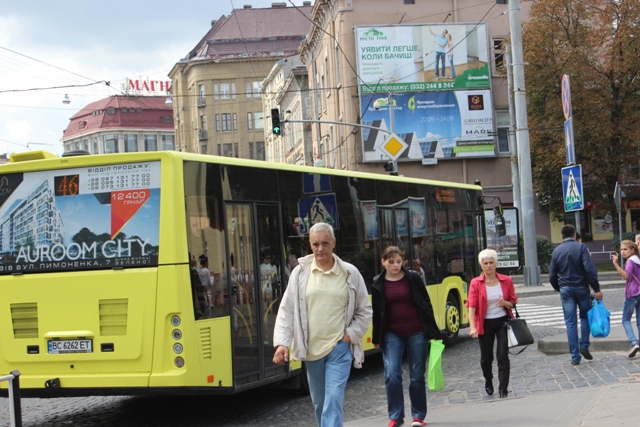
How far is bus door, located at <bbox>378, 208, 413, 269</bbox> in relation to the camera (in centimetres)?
1384

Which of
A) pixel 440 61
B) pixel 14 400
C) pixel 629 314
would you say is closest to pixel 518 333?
pixel 629 314

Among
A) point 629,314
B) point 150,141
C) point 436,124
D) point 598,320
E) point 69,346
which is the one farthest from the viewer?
point 150,141

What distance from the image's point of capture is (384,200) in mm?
13875

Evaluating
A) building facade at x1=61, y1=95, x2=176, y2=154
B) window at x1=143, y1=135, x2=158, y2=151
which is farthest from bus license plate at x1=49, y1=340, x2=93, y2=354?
window at x1=143, y1=135, x2=158, y2=151

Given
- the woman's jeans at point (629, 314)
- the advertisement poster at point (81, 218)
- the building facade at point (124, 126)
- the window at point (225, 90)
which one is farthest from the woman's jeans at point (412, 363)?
the building facade at point (124, 126)

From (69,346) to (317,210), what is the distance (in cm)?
376

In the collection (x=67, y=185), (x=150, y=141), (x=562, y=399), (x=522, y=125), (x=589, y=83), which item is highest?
(x=150, y=141)

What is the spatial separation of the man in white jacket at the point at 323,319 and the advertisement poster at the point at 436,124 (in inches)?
1430

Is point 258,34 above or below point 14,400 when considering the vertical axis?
above

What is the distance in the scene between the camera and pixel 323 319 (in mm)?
7059

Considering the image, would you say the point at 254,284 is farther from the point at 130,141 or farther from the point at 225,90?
the point at 130,141

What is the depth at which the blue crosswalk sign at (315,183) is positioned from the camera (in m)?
11.8

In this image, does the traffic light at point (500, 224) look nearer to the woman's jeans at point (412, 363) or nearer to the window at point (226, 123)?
the woman's jeans at point (412, 363)

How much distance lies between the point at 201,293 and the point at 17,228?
2247 mm
